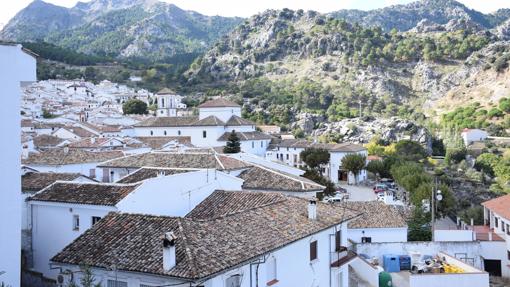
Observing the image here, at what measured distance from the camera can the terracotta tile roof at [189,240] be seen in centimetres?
1191

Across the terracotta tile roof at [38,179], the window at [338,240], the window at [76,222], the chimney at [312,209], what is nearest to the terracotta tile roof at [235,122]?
the terracotta tile roof at [38,179]

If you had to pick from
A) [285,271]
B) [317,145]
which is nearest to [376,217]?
[285,271]

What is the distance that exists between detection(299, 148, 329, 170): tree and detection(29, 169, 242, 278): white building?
35358mm

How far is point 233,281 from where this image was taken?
12.8 m

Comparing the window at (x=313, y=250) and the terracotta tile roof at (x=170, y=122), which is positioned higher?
the terracotta tile roof at (x=170, y=122)

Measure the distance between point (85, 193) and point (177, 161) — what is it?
347 inches

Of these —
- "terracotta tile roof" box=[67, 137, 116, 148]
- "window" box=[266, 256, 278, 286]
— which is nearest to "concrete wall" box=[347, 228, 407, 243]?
"window" box=[266, 256, 278, 286]

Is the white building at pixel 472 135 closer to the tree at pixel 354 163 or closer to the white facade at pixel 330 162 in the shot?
the white facade at pixel 330 162

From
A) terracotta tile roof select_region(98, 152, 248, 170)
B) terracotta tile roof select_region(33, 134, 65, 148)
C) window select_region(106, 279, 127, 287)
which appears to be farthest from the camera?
terracotta tile roof select_region(33, 134, 65, 148)

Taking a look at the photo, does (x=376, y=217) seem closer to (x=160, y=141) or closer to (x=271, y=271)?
(x=271, y=271)

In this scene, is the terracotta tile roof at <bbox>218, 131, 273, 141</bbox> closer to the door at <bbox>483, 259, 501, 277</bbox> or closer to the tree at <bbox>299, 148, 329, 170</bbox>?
the tree at <bbox>299, 148, 329, 170</bbox>

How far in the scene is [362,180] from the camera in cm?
5659

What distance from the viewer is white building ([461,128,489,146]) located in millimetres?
80325

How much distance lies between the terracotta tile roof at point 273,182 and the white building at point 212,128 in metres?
26.0
